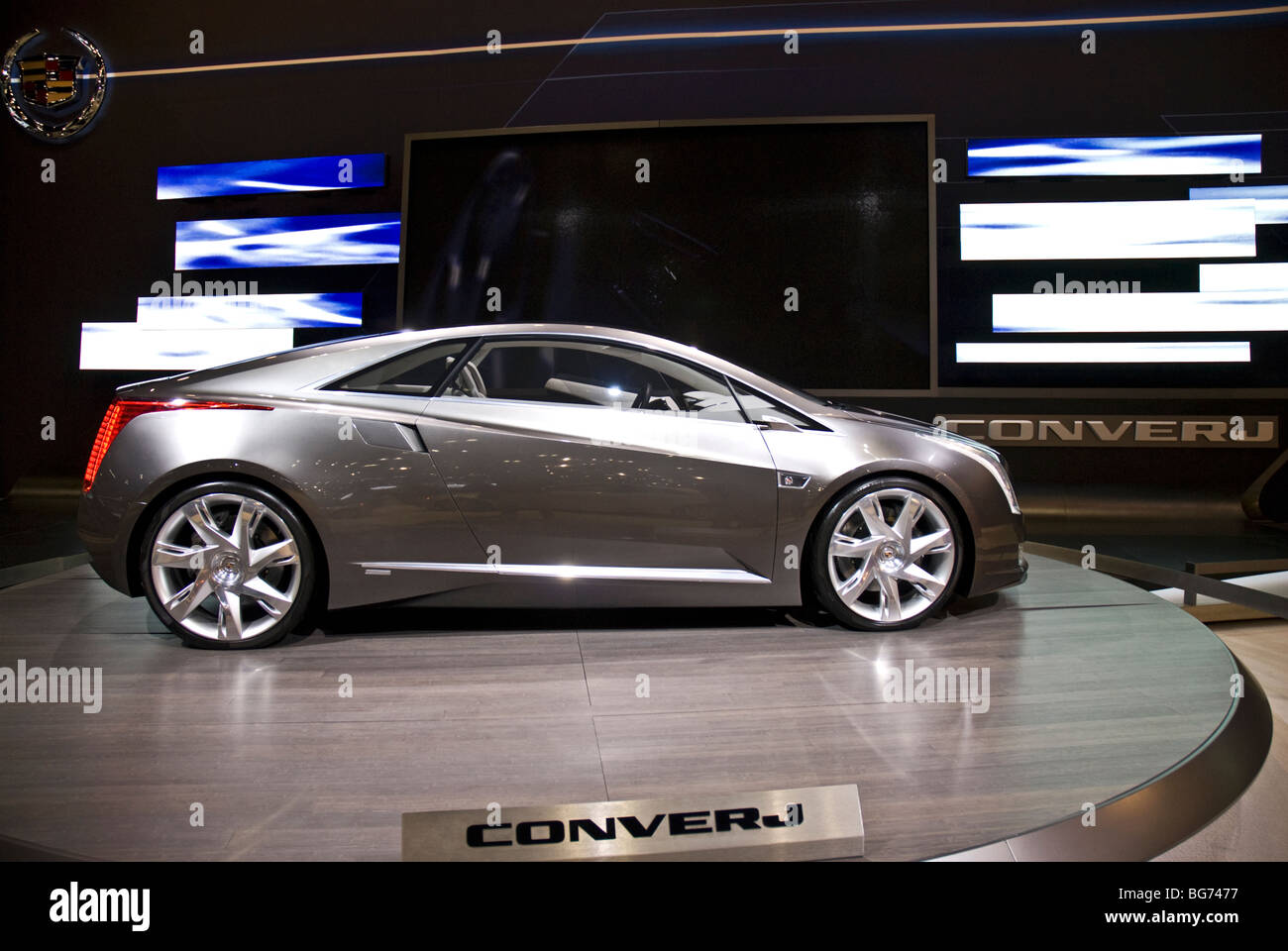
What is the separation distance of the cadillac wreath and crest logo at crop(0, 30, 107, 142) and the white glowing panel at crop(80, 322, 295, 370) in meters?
1.60

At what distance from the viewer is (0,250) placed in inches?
267

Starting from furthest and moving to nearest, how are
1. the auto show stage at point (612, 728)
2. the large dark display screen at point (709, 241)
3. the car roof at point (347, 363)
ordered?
1. the large dark display screen at point (709, 241)
2. the car roof at point (347, 363)
3. the auto show stage at point (612, 728)

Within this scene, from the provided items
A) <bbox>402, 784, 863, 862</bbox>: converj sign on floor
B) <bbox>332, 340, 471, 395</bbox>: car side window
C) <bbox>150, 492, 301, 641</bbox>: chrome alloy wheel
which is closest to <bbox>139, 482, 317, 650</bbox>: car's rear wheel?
<bbox>150, 492, 301, 641</bbox>: chrome alloy wheel

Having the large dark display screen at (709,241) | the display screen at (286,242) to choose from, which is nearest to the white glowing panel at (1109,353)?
the large dark display screen at (709,241)

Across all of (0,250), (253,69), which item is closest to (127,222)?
(0,250)

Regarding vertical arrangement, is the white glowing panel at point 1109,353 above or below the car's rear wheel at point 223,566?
above

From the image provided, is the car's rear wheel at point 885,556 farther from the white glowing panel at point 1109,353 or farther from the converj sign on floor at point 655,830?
the white glowing panel at point 1109,353

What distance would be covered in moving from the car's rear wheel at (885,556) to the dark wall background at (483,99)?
3.00 m

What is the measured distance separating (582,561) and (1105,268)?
468 cm

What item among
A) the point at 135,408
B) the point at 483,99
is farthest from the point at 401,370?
the point at 483,99

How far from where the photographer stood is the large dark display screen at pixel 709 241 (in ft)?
18.6

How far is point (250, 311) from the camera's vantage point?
6.29 m
